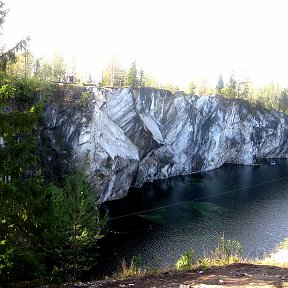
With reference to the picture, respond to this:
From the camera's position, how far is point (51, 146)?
44188 millimetres

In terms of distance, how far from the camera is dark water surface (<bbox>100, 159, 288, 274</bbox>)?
34.0 meters

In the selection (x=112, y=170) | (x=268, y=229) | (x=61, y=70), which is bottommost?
(x=268, y=229)

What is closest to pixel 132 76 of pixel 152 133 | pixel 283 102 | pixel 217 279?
pixel 152 133

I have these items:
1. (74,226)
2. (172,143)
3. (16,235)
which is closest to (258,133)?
(172,143)

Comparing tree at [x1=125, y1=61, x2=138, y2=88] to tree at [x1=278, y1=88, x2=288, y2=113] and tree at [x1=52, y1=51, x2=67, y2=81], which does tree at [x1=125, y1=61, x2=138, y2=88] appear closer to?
tree at [x1=52, y1=51, x2=67, y2=81]

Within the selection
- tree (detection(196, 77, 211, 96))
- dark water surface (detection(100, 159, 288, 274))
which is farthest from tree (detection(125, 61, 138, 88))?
tree (detection(196, 77, 211, 96))

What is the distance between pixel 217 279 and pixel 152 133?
54068 millimetres

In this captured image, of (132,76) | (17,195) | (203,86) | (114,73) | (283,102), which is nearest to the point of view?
(17,195)

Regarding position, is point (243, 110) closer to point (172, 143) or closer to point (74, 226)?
point (172, 143)

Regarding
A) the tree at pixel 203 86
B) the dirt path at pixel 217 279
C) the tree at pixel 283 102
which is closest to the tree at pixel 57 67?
the tree at pixel 203 86

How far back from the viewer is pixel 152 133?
207 feet

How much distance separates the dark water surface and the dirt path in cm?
1244

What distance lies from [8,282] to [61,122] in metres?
36.1

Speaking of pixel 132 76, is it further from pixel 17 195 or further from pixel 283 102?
pixel 283 102
